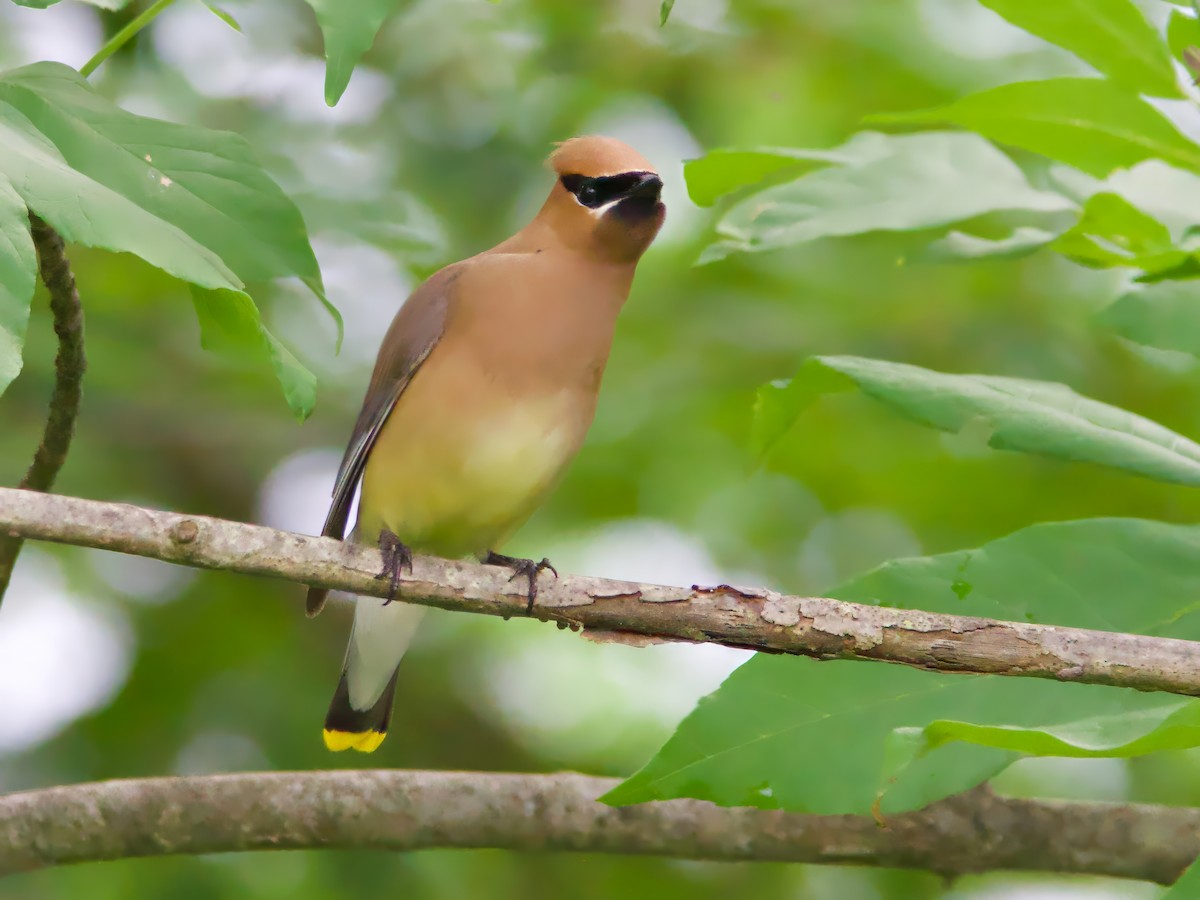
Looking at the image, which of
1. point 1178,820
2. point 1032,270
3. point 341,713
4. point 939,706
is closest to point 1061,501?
point 1032,270

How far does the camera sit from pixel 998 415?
2.55 meters

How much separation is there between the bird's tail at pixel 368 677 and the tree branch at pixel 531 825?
1.29 meters

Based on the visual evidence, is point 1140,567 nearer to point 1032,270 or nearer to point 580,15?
point 1032,270

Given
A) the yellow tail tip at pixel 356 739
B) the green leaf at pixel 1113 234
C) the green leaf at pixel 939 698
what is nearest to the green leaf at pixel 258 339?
the green leaf at pixel 939 698

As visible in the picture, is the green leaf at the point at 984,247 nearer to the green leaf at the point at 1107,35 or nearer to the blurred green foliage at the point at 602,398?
the green leaf at the point at 1107,35

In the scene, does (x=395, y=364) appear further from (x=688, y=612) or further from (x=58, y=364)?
(x=688, y=612)

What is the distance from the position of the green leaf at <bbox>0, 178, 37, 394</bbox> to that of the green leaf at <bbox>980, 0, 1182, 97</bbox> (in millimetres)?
1670

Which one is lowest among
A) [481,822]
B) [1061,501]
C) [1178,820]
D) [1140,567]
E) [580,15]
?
[1178,820]

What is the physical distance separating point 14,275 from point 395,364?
1.95 m

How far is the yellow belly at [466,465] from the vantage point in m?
3.40

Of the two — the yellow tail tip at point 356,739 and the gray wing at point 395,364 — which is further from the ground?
the gray wing at point 395,364

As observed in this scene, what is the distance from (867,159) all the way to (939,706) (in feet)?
3.70

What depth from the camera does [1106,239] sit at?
2.88m

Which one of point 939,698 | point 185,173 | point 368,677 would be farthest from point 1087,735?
point 368,677
